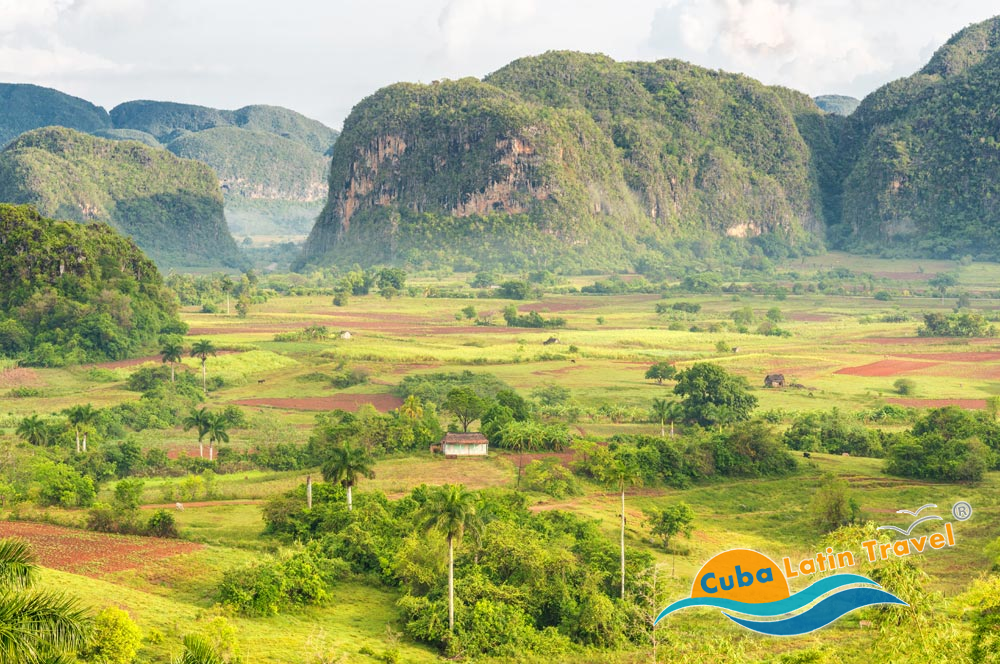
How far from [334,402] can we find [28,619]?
46857 millimetres

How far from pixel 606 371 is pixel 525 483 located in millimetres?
31265

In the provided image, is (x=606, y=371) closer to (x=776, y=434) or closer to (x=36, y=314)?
(x=776, y=434)

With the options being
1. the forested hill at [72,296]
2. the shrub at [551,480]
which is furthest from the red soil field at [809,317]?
the shrub at [551,480]

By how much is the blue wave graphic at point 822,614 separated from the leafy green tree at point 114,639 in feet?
40.5

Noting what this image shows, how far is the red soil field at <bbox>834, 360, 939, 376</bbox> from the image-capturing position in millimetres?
72375

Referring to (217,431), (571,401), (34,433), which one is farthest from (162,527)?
(571,401)

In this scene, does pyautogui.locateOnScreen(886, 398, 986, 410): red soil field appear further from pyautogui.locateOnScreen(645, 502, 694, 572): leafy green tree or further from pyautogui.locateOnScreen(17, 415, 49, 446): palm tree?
pyautogui.locateOnScreen(17, 415, 49, 446): palm tree

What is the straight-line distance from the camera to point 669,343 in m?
86.4

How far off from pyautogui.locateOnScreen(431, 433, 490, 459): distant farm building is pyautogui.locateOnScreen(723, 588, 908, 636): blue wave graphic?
29.4 m

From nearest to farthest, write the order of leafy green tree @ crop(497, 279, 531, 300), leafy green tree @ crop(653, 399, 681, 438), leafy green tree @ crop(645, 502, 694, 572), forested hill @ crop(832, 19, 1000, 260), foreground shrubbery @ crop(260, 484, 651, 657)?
foreground shrubbery @ crop(260, 484, 651, 657) → leafy green tree @ crop(645, 502, 694, 572) → leafy green tree @ crop(653, 399, 681, 438) → leafy green tree @ crop(497, 279, 531, 300) → forested hill @ crop(832, 19, 1000, 260)

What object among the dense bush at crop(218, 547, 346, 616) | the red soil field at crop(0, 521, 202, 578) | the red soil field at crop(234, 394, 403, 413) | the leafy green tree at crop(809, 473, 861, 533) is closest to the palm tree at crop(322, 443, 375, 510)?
the red soil field at crop(0, 521, 202, 578)

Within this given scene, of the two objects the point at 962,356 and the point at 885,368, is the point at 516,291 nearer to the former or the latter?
the point at 962,356

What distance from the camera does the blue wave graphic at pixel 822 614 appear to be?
1719 cm

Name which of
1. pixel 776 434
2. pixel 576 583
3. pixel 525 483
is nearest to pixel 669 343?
pixel 776 434
